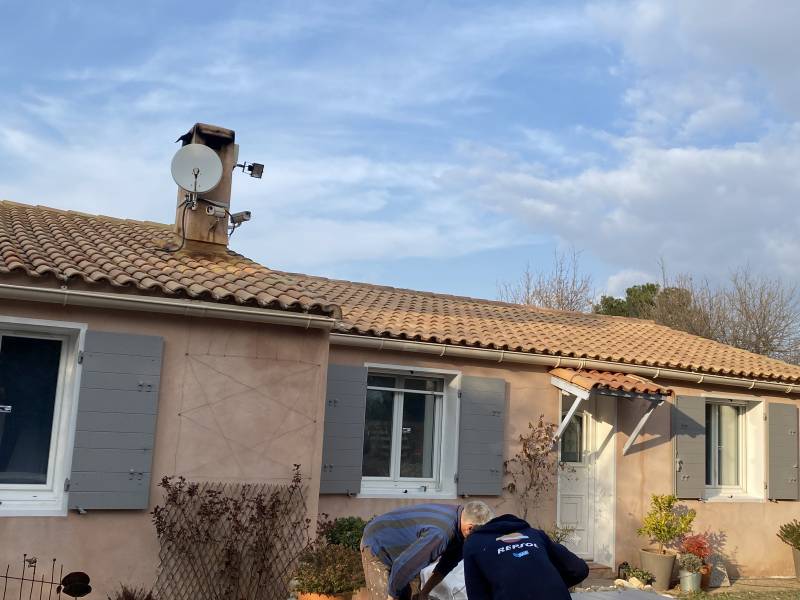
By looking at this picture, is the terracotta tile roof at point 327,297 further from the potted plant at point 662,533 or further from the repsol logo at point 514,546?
the repsol logo at point 514,546

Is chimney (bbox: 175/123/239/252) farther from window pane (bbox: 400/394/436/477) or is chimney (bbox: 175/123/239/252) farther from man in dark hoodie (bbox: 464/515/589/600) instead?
man in dark hoodie (bbox: 464/515/589/600)

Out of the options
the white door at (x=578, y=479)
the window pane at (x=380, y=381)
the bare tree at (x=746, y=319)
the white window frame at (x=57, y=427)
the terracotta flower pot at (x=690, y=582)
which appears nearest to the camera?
the white window frame at (x=57, y=427)

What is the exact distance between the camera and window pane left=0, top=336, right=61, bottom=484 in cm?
748

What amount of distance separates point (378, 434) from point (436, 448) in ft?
2.72

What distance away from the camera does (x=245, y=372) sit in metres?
8.34

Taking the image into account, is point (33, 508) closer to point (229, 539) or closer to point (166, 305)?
point (229, 539)

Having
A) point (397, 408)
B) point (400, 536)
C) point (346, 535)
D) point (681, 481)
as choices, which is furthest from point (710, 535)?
point (400, 536)

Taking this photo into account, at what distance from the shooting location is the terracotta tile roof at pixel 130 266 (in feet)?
24.8

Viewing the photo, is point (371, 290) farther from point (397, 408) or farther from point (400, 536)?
point (400, 536)

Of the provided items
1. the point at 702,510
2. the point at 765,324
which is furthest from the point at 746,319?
the point at 702,510

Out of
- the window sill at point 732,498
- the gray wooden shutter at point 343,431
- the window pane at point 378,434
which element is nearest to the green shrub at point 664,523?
the window sill at point 732,498

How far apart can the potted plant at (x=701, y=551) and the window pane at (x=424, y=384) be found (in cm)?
405

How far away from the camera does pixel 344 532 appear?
889cm

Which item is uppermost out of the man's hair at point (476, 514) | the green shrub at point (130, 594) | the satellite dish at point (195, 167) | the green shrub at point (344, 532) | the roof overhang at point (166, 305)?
the satellite dish at point (195, 167)
